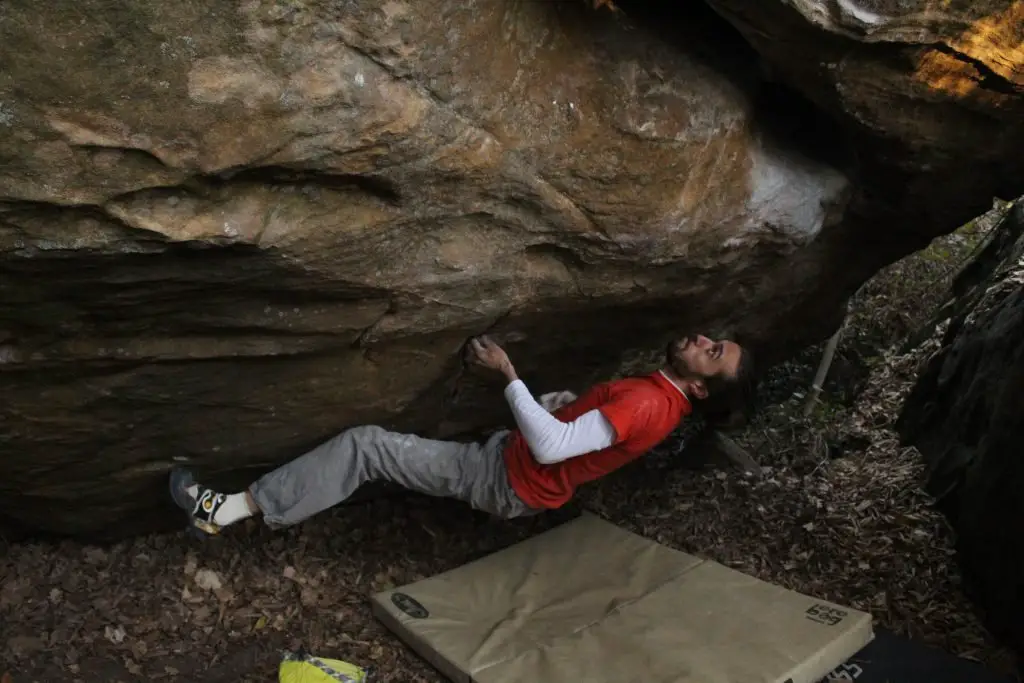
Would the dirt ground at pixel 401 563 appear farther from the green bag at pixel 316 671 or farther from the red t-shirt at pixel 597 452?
the red t-shirt at pixel 597 452

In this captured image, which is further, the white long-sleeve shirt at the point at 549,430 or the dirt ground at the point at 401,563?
the dirt ground at the point at 401,563

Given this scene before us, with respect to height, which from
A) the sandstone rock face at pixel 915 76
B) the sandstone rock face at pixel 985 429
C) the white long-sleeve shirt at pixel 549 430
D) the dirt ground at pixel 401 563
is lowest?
the dirt ground at pixel 401 563

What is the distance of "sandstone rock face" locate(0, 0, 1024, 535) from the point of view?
2.43m

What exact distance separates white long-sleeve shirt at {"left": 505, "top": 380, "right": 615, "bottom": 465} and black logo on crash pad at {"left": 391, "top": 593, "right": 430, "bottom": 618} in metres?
0.98

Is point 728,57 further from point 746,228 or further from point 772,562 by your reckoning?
point 772,562

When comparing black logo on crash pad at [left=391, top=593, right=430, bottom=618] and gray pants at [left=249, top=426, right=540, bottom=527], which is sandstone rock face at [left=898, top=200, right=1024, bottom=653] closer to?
gray pants at [left=249, top=426, right=540, bottom=527]

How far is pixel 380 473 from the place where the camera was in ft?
13.4

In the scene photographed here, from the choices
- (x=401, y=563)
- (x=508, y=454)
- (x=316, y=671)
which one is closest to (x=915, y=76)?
(x=508, y=454)

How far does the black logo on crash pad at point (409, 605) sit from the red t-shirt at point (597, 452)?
0.73 meters

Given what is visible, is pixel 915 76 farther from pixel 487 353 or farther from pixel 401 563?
pixel 401 563

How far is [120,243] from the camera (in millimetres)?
2639

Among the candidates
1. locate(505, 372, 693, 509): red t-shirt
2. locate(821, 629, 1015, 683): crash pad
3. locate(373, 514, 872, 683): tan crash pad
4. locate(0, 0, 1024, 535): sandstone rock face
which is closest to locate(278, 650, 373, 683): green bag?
locate(373, 514, 872, 683): tan crash pad

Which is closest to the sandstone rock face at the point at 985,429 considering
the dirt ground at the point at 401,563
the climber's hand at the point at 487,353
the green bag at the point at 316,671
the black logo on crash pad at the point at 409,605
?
the dirt ground at the point at 401,563

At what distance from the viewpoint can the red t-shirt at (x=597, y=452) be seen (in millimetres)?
4004
